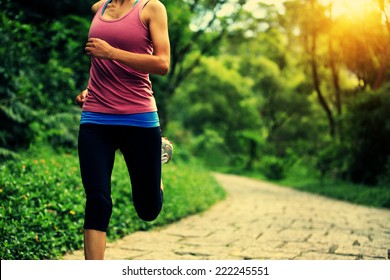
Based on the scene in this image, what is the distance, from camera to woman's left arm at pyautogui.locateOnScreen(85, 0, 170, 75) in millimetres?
2764

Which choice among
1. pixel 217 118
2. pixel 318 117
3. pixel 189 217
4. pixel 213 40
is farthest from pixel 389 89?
pixel 217 118

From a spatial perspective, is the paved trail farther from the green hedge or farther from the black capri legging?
the black capri legging

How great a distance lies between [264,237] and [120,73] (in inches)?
148

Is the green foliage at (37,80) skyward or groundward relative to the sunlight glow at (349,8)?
groundward

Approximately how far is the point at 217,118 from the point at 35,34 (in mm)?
20786

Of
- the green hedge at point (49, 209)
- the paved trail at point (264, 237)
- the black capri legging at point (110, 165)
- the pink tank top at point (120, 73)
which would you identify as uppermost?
the pink tank top at point (120, 73)

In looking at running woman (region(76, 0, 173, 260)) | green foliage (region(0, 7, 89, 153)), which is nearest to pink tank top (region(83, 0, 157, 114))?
running woman (region(76, 0, 173, 260))

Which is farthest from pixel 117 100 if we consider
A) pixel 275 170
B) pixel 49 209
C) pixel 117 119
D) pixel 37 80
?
pixel 275 170

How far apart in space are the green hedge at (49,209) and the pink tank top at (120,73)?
6.13 ft

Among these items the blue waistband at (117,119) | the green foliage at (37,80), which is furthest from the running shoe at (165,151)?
the green foliage at (37,80)

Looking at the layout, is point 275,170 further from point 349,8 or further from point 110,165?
point 110,165

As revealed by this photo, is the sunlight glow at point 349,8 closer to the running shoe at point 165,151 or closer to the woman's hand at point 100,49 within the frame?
the running shoe at point 165,151

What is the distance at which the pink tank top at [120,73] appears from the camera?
9.46ft

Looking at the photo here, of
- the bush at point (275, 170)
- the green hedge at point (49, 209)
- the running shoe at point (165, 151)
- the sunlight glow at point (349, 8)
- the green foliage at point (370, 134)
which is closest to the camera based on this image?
the running shoe at point (165, 151)
